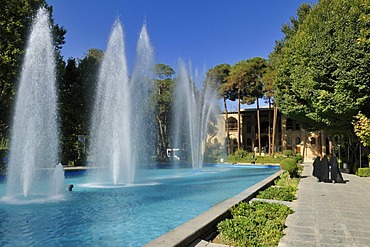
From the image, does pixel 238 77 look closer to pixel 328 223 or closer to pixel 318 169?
pixel 318 169

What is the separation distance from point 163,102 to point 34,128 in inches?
959

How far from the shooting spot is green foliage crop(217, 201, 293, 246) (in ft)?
13.4

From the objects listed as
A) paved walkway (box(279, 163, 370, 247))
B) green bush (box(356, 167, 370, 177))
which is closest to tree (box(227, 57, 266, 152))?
green bush (box(356, 167, 370, 177))

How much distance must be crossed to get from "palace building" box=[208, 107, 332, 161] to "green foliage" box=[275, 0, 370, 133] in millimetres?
21107

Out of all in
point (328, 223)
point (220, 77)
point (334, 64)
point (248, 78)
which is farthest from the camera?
point (220, 77)

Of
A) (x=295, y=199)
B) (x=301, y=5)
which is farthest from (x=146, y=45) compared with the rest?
(x=301, y=5)

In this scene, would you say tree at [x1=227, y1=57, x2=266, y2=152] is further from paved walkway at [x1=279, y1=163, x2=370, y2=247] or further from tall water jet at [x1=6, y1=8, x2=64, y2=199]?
paved walkway at [x1=279, y1=163, x2=370, y2=247]

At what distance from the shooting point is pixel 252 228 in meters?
4.34

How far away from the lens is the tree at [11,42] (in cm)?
1681

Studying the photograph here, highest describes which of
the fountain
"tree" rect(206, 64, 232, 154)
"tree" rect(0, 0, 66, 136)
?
"tree" rect(206, 64, 232, 154)

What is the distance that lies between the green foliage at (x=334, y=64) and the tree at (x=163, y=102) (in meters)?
18.3

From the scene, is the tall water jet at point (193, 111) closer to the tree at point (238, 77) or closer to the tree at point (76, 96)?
the tree at point (76, 96)

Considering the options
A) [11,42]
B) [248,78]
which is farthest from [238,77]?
[11,42]

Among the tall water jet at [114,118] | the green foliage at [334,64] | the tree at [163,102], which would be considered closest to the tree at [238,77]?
the tree at [163,102]
